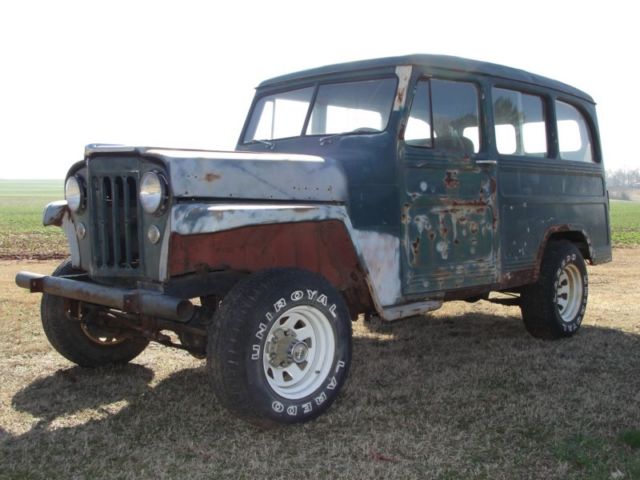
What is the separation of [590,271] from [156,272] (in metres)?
8.76

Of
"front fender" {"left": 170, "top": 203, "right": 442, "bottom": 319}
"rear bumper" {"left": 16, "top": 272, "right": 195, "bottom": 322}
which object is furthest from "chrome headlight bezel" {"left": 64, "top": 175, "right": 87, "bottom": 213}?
"front fender" {"left": 170, "top": 203, "right": 442, "bottom": 319}

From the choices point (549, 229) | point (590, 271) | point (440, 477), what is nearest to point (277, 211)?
point (440, 477)

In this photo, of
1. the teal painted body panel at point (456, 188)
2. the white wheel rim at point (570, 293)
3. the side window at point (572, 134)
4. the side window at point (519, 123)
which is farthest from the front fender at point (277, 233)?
the side window at point (572, 134)

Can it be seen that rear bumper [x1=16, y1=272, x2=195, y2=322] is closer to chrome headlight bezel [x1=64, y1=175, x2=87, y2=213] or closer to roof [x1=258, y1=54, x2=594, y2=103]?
chrome headlight bezel [x1=64, y1=175, x2=87, y2=213]

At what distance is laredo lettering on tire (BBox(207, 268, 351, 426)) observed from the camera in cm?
354

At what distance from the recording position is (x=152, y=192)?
3.61 m

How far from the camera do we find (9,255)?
1466 cm

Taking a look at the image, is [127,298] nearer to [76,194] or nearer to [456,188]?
[76,194]

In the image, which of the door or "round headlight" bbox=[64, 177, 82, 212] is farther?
the door

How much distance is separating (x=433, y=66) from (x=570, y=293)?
2.84 meters

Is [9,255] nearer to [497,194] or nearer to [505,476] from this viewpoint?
[497,194]

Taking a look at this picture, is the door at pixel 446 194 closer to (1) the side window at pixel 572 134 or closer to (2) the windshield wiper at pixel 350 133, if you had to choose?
(2) the windshield wiper at pixel 350 133

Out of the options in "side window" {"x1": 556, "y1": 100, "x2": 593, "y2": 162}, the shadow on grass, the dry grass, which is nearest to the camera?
the dry grass

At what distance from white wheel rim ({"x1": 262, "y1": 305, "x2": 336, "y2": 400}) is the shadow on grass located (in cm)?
23
